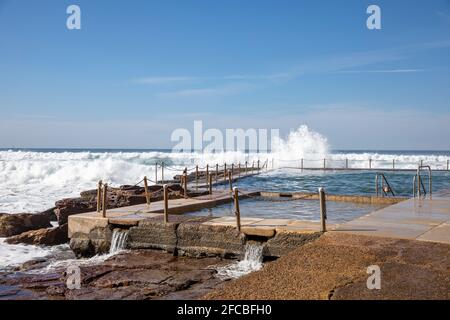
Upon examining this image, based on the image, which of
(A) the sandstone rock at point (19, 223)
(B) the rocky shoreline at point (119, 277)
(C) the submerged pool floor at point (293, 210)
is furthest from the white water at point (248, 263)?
(A) the sandstone rock at point (19, 223)

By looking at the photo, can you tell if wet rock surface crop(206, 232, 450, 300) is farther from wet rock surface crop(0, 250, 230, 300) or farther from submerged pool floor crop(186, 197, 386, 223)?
submerged pool floor crop(186, 197, 386, 223)

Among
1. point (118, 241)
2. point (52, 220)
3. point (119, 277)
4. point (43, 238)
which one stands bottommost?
point (52, 220)

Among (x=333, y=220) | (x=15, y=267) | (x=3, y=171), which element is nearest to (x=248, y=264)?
(x=333, y=220)

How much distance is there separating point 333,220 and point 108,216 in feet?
16.8

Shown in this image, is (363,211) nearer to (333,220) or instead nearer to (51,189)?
(333,220)

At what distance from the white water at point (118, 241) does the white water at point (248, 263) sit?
255 cm

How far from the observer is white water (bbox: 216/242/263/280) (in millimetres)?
7457

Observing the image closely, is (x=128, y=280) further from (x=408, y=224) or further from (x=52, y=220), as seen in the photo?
(x=52, y=220)

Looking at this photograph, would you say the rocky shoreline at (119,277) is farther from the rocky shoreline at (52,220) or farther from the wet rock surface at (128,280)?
the rocky shoreline at (52,220)

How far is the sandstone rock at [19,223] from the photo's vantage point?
12055 millimetres

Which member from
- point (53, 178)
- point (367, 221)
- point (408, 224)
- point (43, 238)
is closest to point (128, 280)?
point (367, 221)

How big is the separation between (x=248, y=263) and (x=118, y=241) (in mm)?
3042

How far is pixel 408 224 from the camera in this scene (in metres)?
7.73
